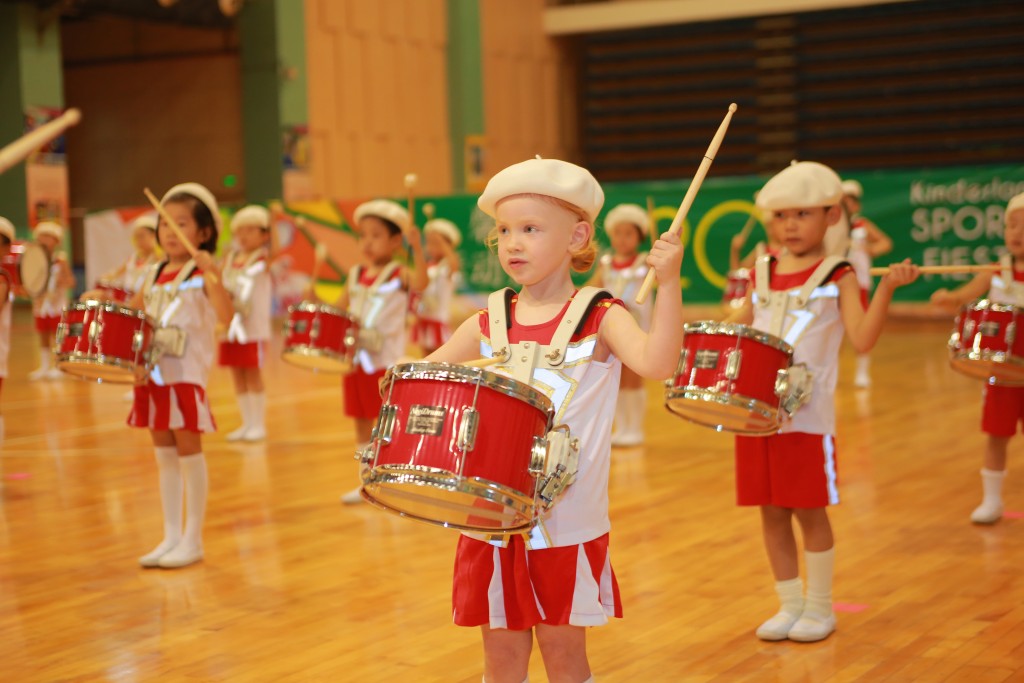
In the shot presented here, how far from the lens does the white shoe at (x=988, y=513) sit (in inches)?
196

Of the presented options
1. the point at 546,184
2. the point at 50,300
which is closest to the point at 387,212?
the point at 546,184

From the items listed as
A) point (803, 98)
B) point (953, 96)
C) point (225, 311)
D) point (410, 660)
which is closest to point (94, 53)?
point (803, 98)

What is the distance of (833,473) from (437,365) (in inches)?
66.3

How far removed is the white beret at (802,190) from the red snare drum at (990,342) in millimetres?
1227

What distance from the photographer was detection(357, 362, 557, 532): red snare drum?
227 centimetres

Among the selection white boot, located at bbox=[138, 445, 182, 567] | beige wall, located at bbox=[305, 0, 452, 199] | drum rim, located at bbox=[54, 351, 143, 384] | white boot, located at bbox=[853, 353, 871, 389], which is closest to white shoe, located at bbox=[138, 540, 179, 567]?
white boot, located at bbox=[138, 445, 182, 567]

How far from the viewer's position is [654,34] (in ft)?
59.6

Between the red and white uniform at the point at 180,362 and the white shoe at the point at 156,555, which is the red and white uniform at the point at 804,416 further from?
the white shoe at the point at 156,555

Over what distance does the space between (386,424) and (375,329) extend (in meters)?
3.59

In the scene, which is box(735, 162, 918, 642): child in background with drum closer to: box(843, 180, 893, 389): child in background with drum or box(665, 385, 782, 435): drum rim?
box(665, 385, 782, 435): drum rim

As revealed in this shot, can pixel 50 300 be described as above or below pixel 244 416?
above

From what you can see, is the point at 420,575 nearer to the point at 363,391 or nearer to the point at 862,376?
the point at 363,391

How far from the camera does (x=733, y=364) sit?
348cm

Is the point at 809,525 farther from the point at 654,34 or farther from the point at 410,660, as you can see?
the point at 654,34
